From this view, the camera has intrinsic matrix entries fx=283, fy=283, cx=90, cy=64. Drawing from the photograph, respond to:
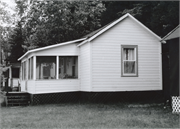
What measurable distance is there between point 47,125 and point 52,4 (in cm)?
1903

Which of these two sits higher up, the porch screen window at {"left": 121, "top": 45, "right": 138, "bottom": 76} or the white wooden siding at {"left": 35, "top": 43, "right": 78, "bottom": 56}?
the white wooden siding at {"left": 35, "top": 43, "right": 78, "bottom": 56}

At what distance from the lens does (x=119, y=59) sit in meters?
16.5

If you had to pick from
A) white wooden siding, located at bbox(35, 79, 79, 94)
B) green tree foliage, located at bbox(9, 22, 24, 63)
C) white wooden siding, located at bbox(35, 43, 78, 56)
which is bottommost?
white wooden siding, located at bbox(35, 79, 79, 94)

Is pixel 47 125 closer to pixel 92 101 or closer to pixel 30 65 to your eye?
pixel 92 101

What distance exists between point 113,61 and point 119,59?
39cm

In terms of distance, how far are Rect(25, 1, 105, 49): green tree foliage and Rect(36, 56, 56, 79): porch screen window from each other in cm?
802

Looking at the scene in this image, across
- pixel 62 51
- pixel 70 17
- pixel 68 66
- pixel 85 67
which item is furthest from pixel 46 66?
pixel 70 17

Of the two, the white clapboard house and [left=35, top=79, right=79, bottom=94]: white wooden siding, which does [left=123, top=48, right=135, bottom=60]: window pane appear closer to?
the white clapboard house

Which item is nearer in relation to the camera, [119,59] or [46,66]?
[119,59]

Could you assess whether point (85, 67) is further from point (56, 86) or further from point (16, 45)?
point (16, 45)

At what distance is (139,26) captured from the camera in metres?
16.9

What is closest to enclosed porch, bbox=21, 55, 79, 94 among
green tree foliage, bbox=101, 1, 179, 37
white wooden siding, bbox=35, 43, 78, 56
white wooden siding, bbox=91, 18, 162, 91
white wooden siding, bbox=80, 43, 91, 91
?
white wooden siding, bbox=35, 43, 78, 56

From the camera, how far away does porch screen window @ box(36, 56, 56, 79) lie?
18828 mm

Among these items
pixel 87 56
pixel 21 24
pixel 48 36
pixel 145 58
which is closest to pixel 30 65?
pixel 87 56
